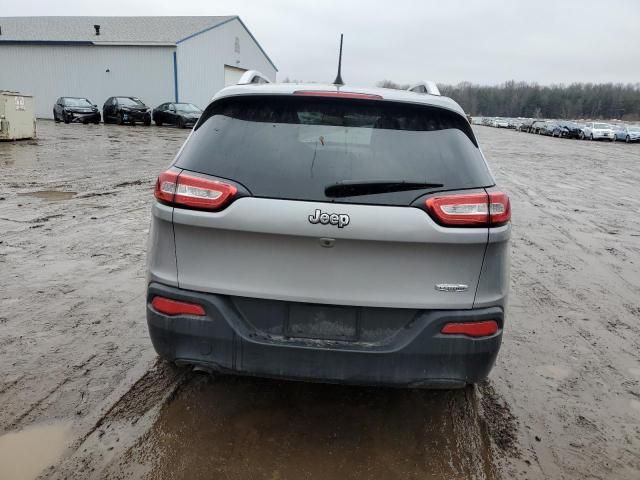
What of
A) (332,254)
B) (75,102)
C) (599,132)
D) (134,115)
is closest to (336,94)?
(332,254)

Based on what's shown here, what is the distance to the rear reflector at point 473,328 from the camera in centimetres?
246

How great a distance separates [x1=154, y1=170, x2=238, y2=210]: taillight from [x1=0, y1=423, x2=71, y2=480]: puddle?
54.4 inches

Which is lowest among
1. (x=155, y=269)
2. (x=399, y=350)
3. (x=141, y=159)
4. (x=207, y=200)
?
(x=141, y=159)

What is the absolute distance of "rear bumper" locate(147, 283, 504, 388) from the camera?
2.45 m

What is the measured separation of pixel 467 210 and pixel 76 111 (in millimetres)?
32952

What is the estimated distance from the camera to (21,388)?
10.4ft

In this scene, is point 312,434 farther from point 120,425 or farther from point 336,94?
point 336,94

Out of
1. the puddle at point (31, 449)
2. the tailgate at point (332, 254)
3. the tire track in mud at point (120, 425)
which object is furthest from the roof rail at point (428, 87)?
the puddle at point (31, 449)

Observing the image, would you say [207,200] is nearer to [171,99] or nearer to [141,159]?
[141,159]

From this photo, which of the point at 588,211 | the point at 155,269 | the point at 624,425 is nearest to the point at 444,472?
the point at 624,425

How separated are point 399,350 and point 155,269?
4.13 feet

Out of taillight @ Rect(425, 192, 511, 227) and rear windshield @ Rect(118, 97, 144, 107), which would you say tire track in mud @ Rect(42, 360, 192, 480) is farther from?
rear windshield @ Rect(118, 97, 144, 107)

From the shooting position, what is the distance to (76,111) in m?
30.8

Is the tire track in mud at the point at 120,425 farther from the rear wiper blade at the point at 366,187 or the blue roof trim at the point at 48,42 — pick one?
the blue roof trim at the point at 48,42
